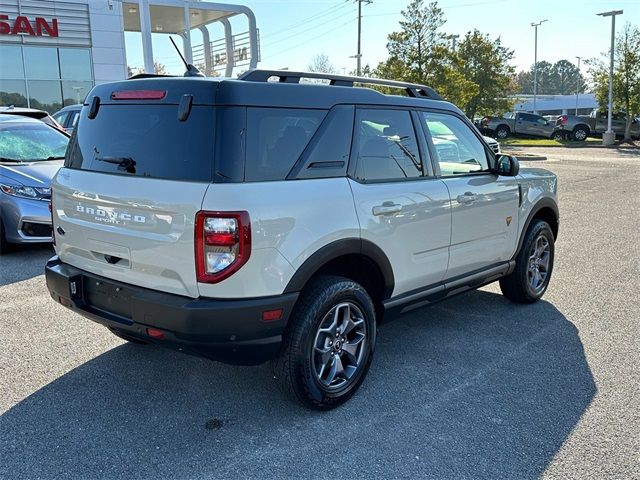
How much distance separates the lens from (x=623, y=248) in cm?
746

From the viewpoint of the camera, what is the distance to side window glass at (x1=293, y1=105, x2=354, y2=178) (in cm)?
324

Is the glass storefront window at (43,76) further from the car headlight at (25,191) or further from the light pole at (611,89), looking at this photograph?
the light pole at (611,89)

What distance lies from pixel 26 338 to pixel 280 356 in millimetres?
2387

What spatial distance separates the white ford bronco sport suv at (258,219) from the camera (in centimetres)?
290

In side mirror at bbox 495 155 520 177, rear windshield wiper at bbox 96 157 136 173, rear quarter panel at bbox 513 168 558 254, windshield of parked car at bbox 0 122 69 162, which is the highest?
windshield of parked car at bbox 0 122 69 162

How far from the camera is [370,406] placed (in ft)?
11.4

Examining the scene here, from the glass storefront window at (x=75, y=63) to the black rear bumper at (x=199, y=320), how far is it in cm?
2284

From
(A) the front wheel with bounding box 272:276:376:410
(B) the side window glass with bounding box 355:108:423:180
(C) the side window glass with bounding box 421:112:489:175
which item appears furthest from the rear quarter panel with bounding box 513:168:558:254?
(A) the front wheel with bounding box 272:276:376:410

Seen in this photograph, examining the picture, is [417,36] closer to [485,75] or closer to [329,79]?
[485,75]

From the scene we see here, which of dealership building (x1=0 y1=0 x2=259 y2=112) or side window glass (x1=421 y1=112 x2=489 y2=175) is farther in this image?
dealership building (x1=0 y1=0 x2=259 y2=112)

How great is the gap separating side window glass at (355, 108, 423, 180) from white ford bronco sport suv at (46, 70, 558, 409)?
0.01 m

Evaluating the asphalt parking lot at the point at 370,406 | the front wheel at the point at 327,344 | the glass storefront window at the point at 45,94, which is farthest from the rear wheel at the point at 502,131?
the front wheel at the point at 327,344

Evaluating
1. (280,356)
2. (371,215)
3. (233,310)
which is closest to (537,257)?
→ (371,215)

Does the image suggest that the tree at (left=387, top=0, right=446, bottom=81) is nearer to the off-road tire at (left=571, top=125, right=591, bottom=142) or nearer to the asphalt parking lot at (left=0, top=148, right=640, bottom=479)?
the off-road tire at (left=571, top=125, right=591, bottom=142)
